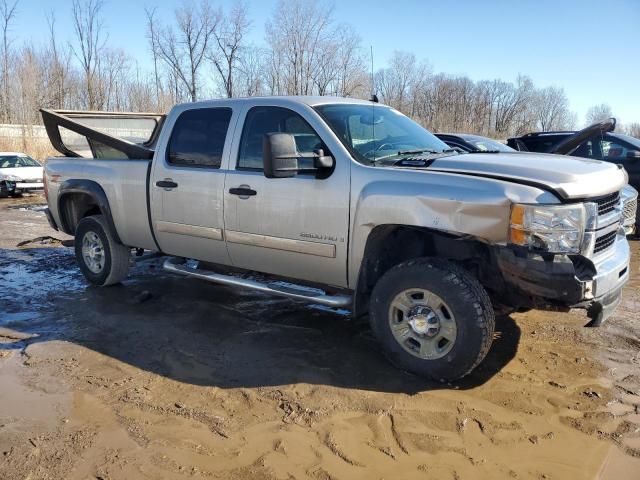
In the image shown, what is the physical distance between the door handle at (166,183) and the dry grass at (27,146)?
79.7ft

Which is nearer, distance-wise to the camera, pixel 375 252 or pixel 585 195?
pixel 585 195

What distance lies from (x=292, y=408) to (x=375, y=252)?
1.30m

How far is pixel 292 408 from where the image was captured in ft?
11.6

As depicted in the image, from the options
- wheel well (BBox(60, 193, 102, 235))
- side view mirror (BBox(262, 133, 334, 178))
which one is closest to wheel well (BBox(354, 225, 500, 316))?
side view mirror (BBox(262, 133, 334, 178))

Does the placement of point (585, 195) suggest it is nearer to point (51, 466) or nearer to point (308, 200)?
point (308, 200)

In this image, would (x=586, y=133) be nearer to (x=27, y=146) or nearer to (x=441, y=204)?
(x=441, y=204)

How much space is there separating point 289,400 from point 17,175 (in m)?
16.7

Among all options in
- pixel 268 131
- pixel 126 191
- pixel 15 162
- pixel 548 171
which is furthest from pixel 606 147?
pixel 15 162

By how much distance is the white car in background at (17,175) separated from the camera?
17.1 m

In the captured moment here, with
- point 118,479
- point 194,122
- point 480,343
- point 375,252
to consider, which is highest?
point 194,122

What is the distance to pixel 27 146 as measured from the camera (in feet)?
88.6

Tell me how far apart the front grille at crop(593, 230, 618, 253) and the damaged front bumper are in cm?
12

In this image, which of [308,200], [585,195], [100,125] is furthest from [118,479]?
[100,125]

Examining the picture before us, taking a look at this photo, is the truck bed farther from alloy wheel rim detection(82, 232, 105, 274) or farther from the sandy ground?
the sandy ground
